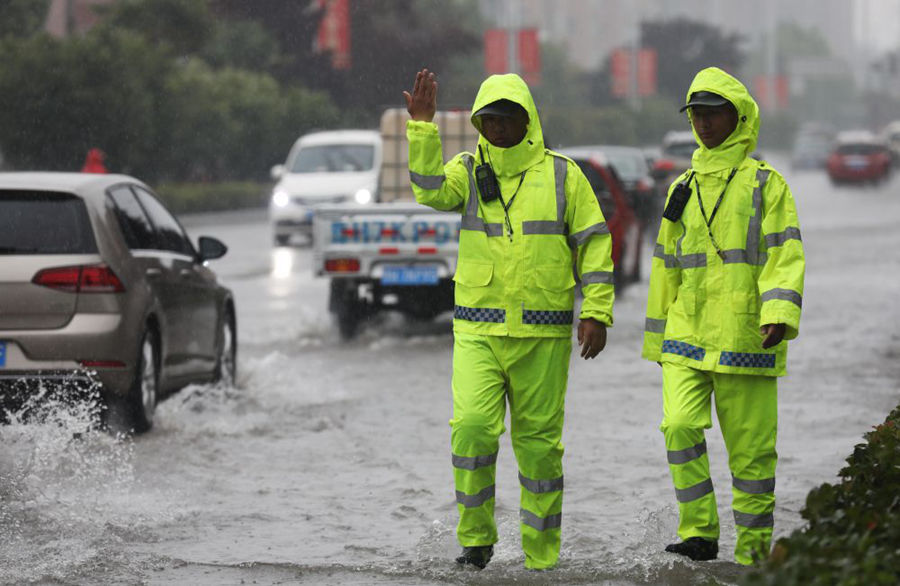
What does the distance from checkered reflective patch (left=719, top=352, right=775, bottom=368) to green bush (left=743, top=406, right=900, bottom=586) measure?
1023 millimetres

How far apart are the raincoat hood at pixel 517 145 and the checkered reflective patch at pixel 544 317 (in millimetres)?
490

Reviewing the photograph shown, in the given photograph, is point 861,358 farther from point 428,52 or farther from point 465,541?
point 428,52

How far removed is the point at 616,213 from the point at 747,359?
12.2m

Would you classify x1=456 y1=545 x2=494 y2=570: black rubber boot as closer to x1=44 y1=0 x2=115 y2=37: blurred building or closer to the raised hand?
the raised hand

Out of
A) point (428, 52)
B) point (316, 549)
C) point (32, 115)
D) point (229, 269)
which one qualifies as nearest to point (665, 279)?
Result: point (316, 549)

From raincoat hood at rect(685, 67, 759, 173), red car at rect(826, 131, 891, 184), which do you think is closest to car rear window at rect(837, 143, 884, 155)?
red car at rect(826, 131, 891, 184)

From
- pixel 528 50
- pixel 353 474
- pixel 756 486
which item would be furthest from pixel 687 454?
pixel 528 50

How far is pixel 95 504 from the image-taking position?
7.66 metres

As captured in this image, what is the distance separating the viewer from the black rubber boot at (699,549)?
20.5 feet

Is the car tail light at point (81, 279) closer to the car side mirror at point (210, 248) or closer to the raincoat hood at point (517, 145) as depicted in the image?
the car side mirror at point (210, 248)

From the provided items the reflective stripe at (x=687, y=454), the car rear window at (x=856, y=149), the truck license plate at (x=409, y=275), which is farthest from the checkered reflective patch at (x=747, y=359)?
the car rear window at (x=856, y=149)

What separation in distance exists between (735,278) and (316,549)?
6.53 feet

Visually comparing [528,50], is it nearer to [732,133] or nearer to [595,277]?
[732,133]

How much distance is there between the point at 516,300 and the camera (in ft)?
20.5
